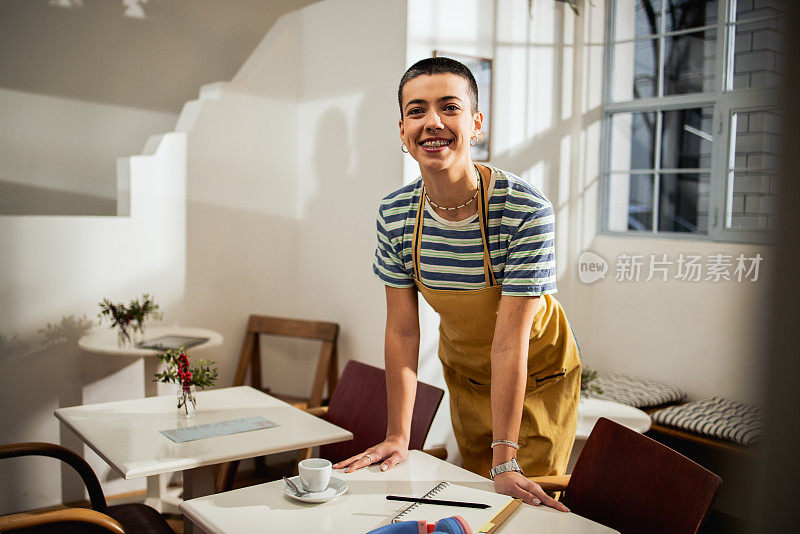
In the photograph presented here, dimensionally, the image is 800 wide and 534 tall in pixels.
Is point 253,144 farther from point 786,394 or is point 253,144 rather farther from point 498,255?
point 786,394

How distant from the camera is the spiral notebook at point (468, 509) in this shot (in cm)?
158

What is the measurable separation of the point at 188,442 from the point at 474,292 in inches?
37.9

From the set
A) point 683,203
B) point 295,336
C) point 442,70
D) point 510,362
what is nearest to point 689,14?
point 683,203

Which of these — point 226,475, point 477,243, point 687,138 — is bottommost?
point 226,475

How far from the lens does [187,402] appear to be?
101 inches

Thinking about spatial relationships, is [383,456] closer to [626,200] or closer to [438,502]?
[438,502]

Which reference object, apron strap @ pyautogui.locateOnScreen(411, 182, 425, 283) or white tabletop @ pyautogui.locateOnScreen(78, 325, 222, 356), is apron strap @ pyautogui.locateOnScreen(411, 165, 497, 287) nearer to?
apron strap @ pyautogui.locateOnScreen(411, 182, 425, 283)

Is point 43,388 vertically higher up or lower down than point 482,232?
lower down

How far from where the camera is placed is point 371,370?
2.77 meters

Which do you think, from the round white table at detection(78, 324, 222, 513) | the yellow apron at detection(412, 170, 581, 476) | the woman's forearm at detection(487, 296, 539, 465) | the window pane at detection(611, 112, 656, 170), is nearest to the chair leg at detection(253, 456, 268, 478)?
the round white table at detection(78, 324, 222, 513)

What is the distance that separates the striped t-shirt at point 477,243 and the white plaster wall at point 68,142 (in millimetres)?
2621

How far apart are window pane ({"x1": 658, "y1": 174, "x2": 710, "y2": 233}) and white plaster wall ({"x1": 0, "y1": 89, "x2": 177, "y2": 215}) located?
3030 mm

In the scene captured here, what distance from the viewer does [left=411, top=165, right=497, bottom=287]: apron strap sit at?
2031 millimetres

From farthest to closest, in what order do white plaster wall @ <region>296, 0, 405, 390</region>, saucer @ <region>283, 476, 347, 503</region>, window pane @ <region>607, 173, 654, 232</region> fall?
window pane @ <region>607, 173, 654, 232</region>
white plaster wall @ <region>296, 0, 405, 390</region>
saucer @ <region>283, 476, 347, 503</region>
